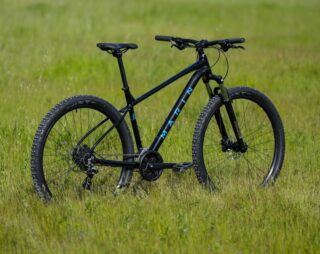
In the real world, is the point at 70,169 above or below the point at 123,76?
below

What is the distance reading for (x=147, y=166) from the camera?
6820mm

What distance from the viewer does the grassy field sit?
225 inches

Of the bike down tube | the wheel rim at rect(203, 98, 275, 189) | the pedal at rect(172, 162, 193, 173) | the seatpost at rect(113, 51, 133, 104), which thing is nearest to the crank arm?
the bike down tube

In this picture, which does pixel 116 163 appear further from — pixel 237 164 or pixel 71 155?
pixel 237 164

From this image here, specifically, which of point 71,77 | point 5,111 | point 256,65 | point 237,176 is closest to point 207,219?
point 237,176

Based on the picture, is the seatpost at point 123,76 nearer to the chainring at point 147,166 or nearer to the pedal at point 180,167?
the chainring at point 147,166

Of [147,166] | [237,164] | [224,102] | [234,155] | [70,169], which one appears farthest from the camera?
[237,164]

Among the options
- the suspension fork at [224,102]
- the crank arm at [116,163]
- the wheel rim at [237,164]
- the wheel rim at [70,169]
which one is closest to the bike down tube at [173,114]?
the suspension fork at [224,102]

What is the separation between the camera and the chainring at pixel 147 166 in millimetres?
6801

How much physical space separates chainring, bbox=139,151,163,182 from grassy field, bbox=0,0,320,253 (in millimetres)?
139

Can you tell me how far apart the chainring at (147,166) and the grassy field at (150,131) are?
139 millimetres

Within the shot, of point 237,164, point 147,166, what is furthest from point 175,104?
point 237,164

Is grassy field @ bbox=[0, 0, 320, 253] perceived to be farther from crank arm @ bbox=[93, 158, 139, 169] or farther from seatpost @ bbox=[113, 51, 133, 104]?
seatpost @ bbox=[113, 51, 133, 104]

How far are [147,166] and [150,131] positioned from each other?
225 cm
